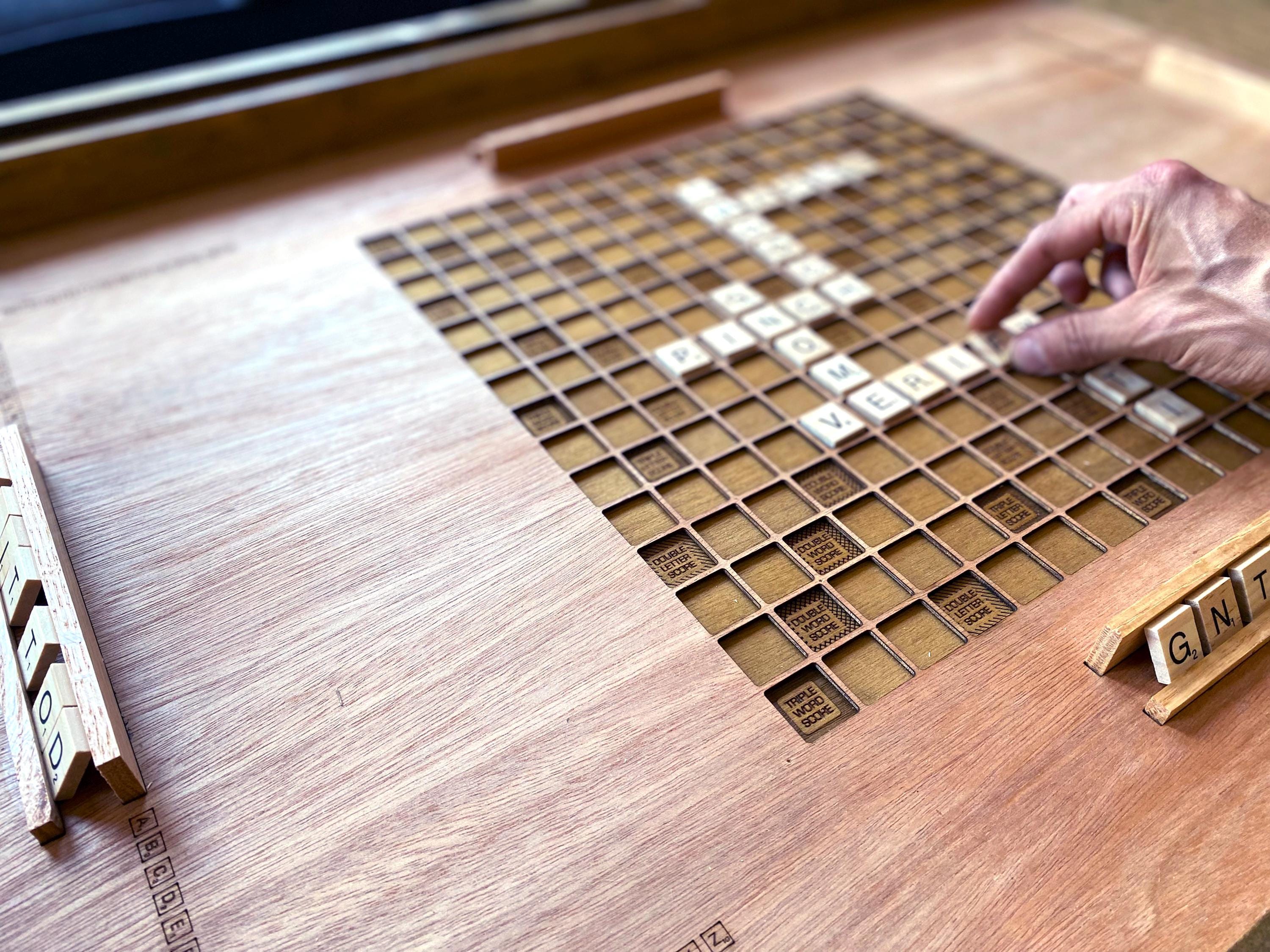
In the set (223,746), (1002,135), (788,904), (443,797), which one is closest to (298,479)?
(223,746)

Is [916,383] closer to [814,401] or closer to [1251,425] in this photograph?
[814,401]

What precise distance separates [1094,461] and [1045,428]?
2.9 inches

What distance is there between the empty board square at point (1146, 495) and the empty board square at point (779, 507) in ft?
1.26

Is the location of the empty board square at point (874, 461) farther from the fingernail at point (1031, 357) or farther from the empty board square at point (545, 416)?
the empty board square at point (545, 416)

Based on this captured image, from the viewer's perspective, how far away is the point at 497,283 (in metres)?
1.39

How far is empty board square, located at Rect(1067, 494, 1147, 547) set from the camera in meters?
1.02

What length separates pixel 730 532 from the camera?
1.03 metres

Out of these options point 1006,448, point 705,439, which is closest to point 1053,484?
point 1006,448

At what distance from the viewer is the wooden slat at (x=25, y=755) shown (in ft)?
2.52

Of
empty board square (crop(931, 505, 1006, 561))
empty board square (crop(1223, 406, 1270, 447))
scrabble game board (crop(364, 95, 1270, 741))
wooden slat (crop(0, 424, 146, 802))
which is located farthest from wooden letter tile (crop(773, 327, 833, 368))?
wooden slat (crop(0, 424, 146, 802))

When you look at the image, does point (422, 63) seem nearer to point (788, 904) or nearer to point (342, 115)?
point (342, 115)

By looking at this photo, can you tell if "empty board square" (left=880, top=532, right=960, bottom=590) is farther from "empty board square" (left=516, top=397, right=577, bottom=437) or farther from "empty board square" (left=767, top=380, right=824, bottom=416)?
"empty board square" (left=516, top=397, right=577, bottom=437)

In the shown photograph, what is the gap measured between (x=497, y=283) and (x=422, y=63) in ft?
1.97

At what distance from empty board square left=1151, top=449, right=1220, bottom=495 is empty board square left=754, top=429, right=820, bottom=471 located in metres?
0.42
